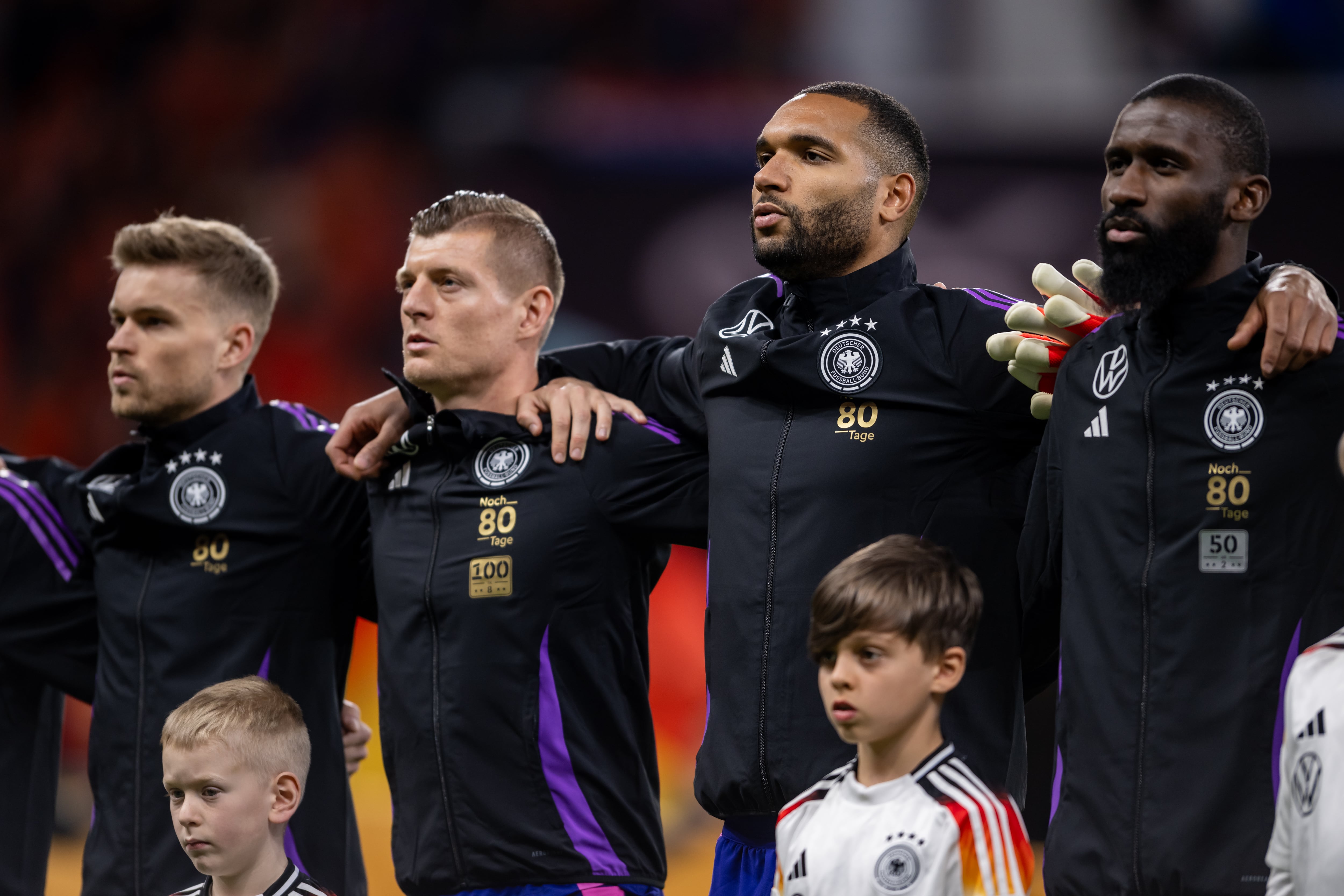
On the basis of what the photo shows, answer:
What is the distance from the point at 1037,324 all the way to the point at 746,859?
1366 mm

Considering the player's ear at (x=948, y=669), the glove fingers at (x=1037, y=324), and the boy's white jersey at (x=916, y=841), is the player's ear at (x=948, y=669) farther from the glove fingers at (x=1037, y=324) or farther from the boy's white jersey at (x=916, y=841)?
the glove fingers at (x=1037, y=324)

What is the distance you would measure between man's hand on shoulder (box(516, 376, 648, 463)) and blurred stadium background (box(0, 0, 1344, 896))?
4.59m

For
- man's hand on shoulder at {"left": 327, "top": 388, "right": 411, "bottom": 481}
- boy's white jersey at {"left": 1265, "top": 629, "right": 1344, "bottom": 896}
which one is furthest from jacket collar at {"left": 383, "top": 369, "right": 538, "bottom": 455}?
boy's white jersey at {"left": 1265, "top": 629, "right": 1344, "bottom": 896}

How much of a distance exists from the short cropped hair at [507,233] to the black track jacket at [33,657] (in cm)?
147

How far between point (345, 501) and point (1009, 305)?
6.29ft

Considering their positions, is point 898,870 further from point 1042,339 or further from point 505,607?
point 505,607

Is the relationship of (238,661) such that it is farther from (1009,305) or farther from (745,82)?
(745,82)

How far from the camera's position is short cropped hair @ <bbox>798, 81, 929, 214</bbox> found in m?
3.72

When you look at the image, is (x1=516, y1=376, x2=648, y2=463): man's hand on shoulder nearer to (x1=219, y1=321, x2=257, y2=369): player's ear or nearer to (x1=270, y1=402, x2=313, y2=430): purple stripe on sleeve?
(x1=270, y1=402, x2=313, y2=430): purple stripe on sleeve

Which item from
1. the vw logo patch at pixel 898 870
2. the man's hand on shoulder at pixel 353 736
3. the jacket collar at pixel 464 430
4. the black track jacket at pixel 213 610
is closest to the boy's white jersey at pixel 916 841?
the vw logo patch at pixel 898 870

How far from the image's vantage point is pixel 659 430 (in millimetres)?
4043

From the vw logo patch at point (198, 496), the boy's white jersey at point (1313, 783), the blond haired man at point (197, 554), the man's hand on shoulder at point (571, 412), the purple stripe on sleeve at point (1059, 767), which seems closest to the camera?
the boy's white jersey at point (1313, 783)

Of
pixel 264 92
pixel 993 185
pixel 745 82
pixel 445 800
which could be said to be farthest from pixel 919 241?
pixel 445 800

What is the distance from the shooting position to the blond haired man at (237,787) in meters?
3.44
